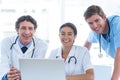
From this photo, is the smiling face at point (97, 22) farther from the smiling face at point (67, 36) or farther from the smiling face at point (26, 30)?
the smiling face at point (26, 30)

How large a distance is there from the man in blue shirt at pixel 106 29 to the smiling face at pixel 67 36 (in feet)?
0.70

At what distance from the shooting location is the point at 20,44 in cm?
224

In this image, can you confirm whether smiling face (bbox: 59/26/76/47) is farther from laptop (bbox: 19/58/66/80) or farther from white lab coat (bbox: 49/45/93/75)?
laptop (bbox: 19/58/66/80)

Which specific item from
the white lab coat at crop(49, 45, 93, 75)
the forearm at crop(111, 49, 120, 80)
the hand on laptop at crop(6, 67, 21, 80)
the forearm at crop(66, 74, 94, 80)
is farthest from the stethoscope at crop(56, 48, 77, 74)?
the hand on laptop at crop(6, 67, 21, 80)

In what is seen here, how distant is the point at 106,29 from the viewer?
2127 millimetres

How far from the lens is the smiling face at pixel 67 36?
220cm

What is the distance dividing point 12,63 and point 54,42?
1020 millimetres

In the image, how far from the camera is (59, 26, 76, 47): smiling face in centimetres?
220

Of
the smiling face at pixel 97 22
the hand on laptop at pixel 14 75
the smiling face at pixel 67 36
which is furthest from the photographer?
the smiling face at pixel 67 36

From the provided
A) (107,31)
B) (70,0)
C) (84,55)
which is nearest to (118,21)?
(107,31)

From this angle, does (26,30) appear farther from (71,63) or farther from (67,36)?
(71,63)

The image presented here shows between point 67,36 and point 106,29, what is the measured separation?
14.4 inches

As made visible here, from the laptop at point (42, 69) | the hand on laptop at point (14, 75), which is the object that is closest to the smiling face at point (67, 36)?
the hand on laptop at point (14, 75)

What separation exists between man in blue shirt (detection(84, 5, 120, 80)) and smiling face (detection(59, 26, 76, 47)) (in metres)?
0.21
